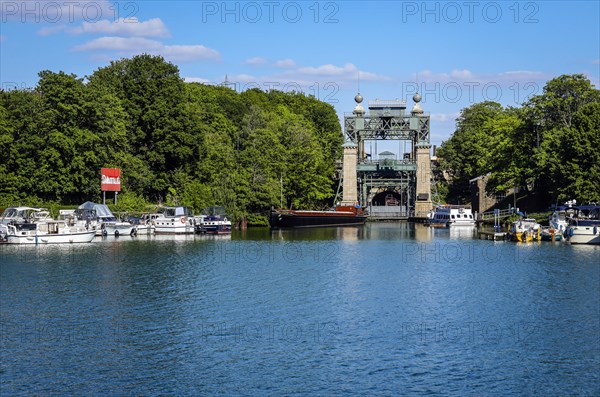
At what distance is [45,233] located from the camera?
71750 mm

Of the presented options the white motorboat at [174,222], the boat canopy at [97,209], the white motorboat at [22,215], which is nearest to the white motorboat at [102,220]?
the boat canopy at [97,209]

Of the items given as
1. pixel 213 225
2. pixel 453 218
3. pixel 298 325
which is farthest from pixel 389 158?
pixel 298 325

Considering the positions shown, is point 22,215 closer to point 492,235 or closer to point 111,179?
point 111,179

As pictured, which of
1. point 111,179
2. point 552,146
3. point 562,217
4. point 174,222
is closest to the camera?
point 562,217

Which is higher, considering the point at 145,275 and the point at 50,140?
the point at 50,140

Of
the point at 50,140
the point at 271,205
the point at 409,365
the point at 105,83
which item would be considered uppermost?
the point at 105,83

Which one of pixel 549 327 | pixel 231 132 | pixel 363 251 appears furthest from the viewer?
pixel 231 132

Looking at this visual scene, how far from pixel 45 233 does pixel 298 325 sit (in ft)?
142

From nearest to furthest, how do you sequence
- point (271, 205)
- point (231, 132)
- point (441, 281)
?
point (441, 281) → point (271, 205) → point (231, 132)

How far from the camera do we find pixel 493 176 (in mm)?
108250

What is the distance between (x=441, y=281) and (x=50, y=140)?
5236cm

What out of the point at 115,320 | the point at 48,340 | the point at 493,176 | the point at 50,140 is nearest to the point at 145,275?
the point at 115,320

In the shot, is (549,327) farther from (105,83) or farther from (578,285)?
(105,83)

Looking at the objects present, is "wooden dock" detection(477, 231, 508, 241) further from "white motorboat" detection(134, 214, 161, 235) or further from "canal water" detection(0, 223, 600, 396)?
"white motorboat" detection(134, 214, 161, 235)
